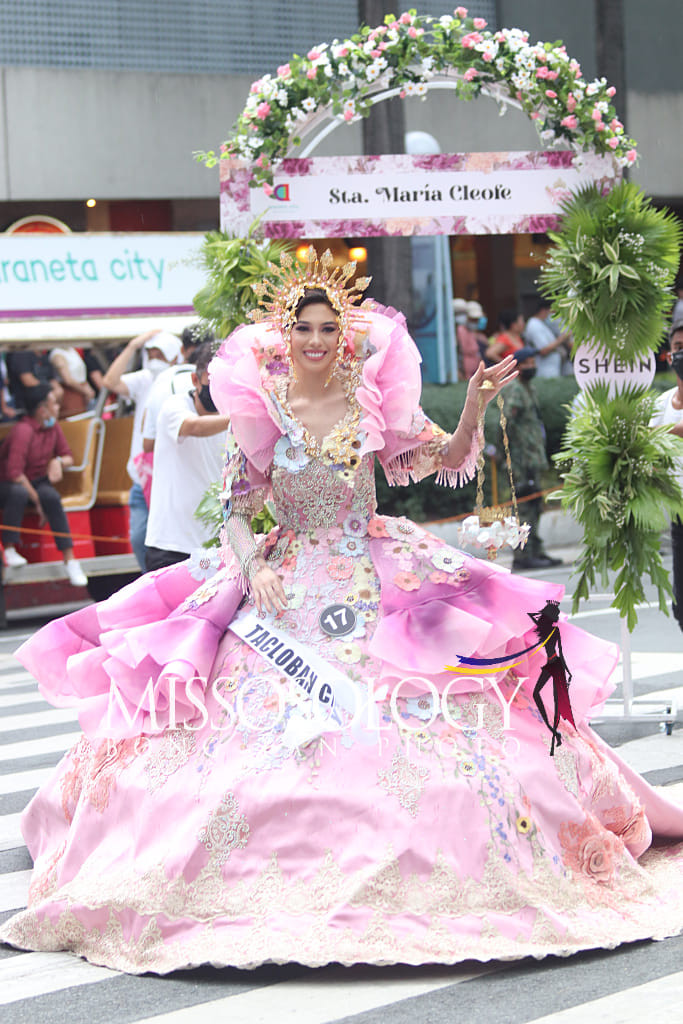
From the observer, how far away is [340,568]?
525 centimetres

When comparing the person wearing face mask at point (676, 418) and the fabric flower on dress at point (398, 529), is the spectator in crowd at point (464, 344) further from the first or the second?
the fabric flower on dress at point (398, 529)

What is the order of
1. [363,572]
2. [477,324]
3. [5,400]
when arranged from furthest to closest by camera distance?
[477,324]
[5,400]
[363,572]

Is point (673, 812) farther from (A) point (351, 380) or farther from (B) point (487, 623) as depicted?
(A) point (351, 380)

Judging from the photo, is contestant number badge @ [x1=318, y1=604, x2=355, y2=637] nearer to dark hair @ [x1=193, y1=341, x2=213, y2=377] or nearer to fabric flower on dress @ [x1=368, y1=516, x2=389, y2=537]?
fabric flower on dress @ [x1=368, y1=516, x2=389, y2=537]

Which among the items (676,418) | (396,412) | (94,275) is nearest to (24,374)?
(94,275)

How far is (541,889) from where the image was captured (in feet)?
14.8

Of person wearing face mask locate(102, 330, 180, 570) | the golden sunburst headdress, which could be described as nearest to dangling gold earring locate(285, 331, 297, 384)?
the golden sunburst headdress

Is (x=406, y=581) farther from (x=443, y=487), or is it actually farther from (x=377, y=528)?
(x=443, y=487)

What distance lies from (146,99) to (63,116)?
1.16 meters

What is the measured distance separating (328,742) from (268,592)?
65 cm

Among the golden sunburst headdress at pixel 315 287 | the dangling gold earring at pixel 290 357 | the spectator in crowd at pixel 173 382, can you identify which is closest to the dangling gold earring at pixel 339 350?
the golden sunburst headdress at pixel 315 287

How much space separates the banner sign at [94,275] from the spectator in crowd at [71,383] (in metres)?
1.07

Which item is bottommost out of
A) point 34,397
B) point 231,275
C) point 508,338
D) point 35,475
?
point 35,475

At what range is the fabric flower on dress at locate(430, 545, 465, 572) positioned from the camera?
17.2 feet
